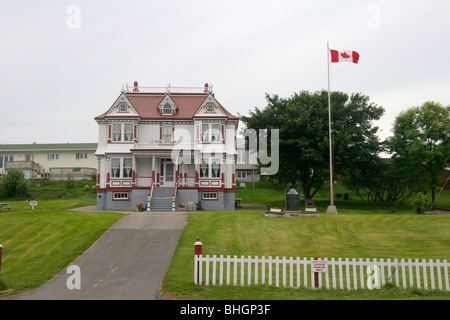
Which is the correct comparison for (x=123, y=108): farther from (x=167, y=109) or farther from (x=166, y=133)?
(x=166, y=133)

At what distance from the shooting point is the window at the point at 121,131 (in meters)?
34.9

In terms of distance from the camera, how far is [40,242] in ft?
57.4

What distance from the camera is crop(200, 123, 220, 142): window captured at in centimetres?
3484

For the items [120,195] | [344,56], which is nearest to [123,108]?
[120,195]

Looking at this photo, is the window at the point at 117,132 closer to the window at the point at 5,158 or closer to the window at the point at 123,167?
the window at the point at 123,167

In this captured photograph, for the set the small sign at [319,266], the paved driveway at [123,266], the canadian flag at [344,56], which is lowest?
the paved driveway at [123,266]

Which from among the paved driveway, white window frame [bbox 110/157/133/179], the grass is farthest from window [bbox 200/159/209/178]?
the paved driveway

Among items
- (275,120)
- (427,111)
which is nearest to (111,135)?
(275,120)

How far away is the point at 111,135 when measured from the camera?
34781 millimetres

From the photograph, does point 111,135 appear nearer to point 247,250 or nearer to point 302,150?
point 302,150

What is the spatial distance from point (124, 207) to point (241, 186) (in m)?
29.1

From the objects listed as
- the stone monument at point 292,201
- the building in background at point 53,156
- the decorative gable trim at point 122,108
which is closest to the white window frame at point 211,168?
the decorative gable trim at point 122,108

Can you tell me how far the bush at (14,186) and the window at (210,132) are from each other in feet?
69.4

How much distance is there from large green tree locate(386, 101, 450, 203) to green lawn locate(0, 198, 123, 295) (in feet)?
102
